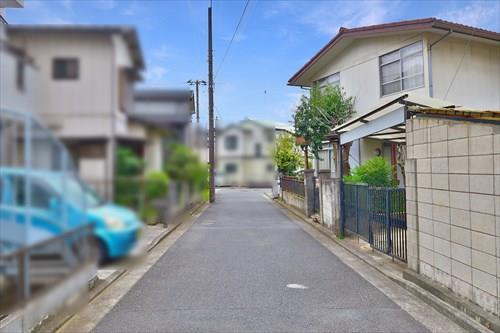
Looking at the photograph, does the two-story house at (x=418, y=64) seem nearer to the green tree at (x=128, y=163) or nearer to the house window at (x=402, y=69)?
the house window at (x=402, y=69)

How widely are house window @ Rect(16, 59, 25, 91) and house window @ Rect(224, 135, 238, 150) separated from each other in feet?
1.34

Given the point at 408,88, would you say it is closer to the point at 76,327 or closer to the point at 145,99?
the point at 76,327

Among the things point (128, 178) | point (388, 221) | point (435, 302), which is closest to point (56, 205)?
point (128, 178)

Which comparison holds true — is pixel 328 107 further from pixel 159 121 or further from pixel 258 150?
pixel 159 121

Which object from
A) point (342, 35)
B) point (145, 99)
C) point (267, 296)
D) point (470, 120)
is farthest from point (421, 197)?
point (342, 35)

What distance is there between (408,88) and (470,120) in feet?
27.1

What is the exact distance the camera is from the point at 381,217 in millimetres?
7934

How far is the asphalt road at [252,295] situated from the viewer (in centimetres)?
505

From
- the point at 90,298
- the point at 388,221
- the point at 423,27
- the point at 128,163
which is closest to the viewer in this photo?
the point at 128,163

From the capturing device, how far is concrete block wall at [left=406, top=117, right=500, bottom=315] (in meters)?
4.41

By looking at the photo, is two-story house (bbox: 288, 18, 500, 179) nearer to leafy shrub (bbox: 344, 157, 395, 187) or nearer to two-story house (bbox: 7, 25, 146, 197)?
leafy shrub (bbox: 344, 157, 395, 187)

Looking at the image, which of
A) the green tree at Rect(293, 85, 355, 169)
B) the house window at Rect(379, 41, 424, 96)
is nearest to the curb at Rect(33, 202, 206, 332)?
the green tree at Rect(293, 85, 355, 169)

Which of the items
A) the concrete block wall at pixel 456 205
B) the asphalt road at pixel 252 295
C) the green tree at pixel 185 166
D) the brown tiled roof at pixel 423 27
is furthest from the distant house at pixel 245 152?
the brown tiled roof at pixel 423 27

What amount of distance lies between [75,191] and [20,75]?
0.60ft
